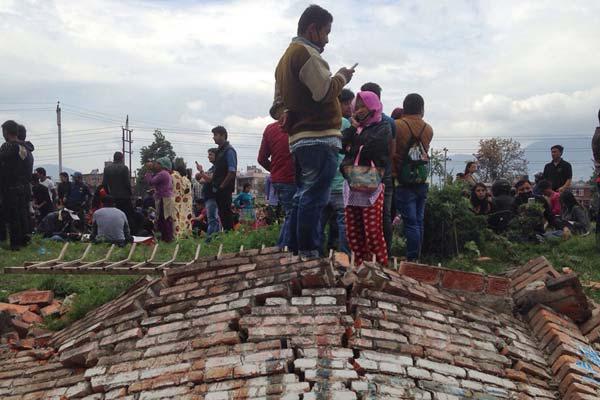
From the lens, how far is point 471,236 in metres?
7.95

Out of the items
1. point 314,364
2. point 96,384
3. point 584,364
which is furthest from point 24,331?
point 584,364

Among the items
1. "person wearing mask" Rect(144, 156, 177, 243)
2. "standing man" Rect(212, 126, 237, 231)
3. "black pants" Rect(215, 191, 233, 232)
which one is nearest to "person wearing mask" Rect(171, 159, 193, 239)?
"person wearing mask" Rect(144, 156, 177, 243)

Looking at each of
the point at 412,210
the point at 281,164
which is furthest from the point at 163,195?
the point at 412,210

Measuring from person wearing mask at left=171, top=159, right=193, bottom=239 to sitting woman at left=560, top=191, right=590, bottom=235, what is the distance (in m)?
6.27

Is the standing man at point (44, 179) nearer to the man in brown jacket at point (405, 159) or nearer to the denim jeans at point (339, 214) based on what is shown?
the denim jeans at point (339, 214)

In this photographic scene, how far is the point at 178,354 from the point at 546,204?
748 centimetres

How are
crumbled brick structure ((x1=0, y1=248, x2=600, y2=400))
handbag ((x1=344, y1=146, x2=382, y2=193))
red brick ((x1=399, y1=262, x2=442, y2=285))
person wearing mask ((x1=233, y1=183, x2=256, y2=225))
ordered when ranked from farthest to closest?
person wearing mask ((x1=233, y1=183, x2=256, y2=225)) → handbag ((x1=344, y1=146, x2=382, y2=193)) → red brick ((x1=399, y1=262, x2=442, y2=285)) → crumbled brick structure ((x1=0, y1=248, x2=600, y2=400))

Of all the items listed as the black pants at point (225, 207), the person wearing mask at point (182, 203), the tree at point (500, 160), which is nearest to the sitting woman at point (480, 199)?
the black pants at point (225, 207)

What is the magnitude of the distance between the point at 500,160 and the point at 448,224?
115 ft

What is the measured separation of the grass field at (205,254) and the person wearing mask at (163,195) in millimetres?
1384

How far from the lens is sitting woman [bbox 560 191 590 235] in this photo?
9.38 m

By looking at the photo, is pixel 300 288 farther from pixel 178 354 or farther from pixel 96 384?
pixel 96 384

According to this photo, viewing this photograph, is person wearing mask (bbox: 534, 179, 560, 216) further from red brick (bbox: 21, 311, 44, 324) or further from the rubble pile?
red brick (bbox: 21, 311, 44, 324)

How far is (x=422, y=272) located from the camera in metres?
4.66
